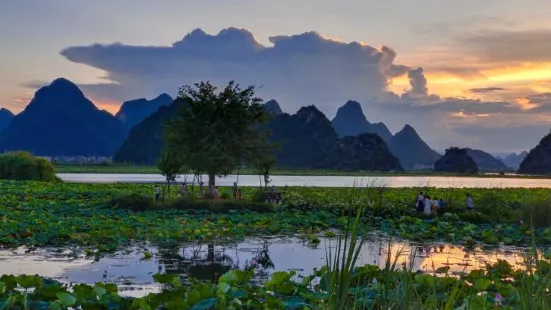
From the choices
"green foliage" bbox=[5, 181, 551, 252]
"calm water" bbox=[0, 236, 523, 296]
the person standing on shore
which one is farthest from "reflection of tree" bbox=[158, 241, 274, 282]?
the person standing on shore

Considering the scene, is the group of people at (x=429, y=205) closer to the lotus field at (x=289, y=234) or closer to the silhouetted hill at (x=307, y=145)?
the lotus field at (x=289, y=234)

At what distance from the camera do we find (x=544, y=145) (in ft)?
470

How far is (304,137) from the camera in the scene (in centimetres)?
16025

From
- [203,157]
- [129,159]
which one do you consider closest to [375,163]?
[129,159]

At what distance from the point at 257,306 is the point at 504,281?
4.72 meters

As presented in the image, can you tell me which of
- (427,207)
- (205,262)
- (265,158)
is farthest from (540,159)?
(205,262)

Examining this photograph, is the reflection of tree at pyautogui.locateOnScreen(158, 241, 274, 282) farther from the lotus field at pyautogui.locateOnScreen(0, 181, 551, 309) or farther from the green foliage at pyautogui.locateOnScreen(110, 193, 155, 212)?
the green foliage at pyautogui.locateOnScreen(110, 193, 155, 212)

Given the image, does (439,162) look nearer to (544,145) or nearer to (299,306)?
A: (544,145)

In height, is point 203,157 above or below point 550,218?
above

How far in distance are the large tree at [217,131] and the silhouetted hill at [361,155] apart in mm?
113068

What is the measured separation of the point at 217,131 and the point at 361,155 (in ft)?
387

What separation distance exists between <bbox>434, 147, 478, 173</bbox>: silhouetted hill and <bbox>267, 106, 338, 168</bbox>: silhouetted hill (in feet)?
89.5

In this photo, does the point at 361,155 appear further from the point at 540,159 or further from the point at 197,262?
the point at 197,262

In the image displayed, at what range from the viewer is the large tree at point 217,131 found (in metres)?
27.0
